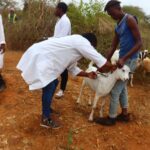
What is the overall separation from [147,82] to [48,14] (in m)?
3.88

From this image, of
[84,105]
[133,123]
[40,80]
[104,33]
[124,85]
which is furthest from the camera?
[104,33]

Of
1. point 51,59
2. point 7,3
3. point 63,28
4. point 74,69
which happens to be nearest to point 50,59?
point 51,59

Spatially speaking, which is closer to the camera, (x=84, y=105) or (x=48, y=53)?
(x=48, y=53)

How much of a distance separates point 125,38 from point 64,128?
1.65 metres

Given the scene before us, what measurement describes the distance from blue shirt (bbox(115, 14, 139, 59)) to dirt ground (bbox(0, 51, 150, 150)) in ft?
4.12

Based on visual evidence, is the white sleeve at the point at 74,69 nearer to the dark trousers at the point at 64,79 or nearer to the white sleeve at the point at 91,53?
the white sleeve at the point at 91,53

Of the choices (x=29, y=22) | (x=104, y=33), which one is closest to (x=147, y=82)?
(x=104, y=33)

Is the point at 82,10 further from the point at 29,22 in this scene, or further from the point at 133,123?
the point at 133,123

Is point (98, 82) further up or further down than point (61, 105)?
further up

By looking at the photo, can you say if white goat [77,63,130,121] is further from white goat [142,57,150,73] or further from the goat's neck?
white goat [142,57,150,73]

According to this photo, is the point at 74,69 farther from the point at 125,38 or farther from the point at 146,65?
the point at 146,65

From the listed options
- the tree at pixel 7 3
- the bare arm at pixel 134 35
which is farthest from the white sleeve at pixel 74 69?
the tree at pixel 7 3

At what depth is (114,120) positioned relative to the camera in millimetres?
6633

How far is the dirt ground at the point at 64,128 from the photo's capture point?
6078 mm
